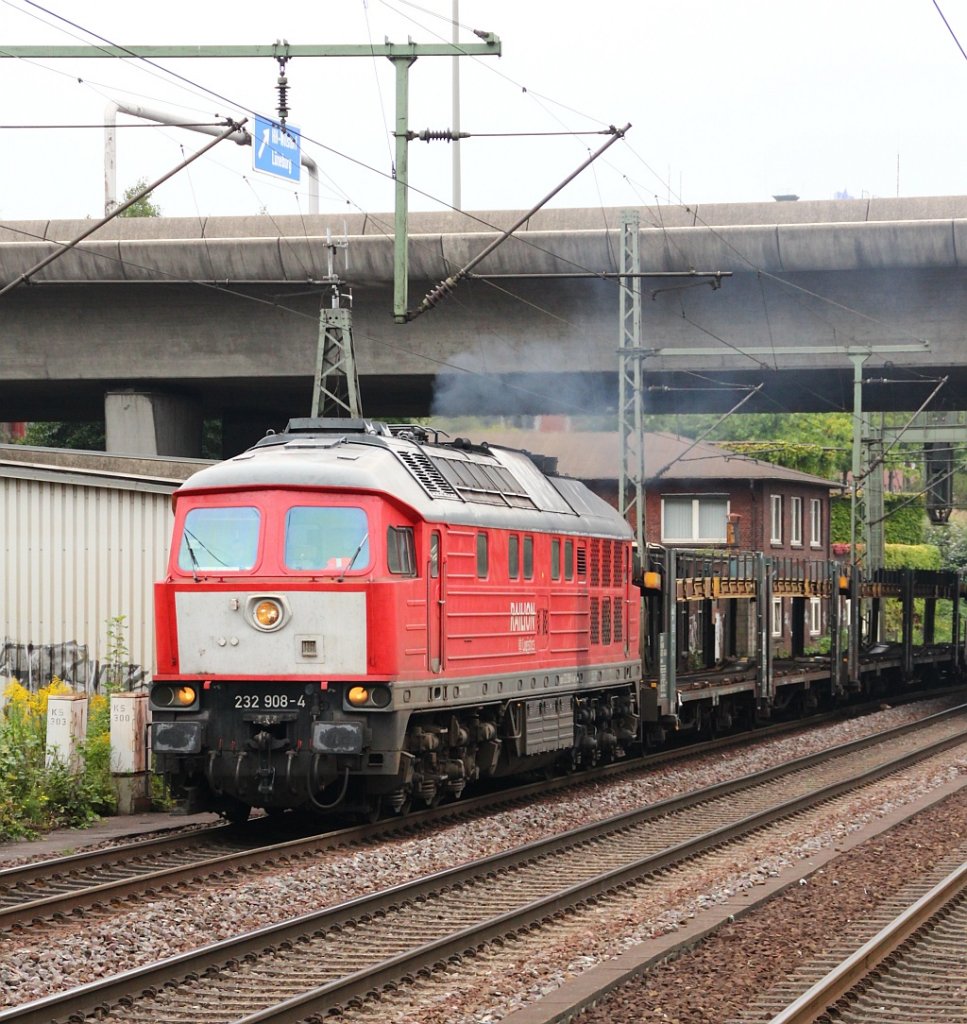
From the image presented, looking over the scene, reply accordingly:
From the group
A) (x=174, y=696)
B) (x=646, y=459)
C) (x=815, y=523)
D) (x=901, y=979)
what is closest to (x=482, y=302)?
(x=174, y=696)

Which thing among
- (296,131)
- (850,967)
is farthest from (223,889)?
(296,131)

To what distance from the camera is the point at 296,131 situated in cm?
2103

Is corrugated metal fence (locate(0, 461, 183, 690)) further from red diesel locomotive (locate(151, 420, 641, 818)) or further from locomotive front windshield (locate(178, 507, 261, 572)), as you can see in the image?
locomotive front windshield (locate(178, 507, 261, 572))

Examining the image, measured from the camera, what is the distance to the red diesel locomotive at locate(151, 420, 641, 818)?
46.6 feet

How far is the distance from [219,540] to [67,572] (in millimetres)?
5232

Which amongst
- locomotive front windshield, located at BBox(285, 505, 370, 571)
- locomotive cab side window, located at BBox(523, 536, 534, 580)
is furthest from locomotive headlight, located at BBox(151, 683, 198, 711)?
locomotive cab side window, located at BBox(523, 536, 534, 580)

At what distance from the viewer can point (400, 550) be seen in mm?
14758

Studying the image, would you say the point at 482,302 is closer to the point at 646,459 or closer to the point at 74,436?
the point at 646,459

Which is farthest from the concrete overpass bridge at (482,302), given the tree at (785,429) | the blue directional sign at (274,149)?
the tree at (785,429)

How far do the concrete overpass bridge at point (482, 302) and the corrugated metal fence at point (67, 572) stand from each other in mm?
8055

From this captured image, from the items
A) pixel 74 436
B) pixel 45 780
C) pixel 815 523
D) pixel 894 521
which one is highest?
pixel 74 436

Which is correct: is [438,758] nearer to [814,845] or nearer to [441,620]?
[441,620]

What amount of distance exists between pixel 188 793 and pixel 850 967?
24.4ft

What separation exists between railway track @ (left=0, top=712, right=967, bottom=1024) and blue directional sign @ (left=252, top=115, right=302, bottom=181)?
29.6 ft
